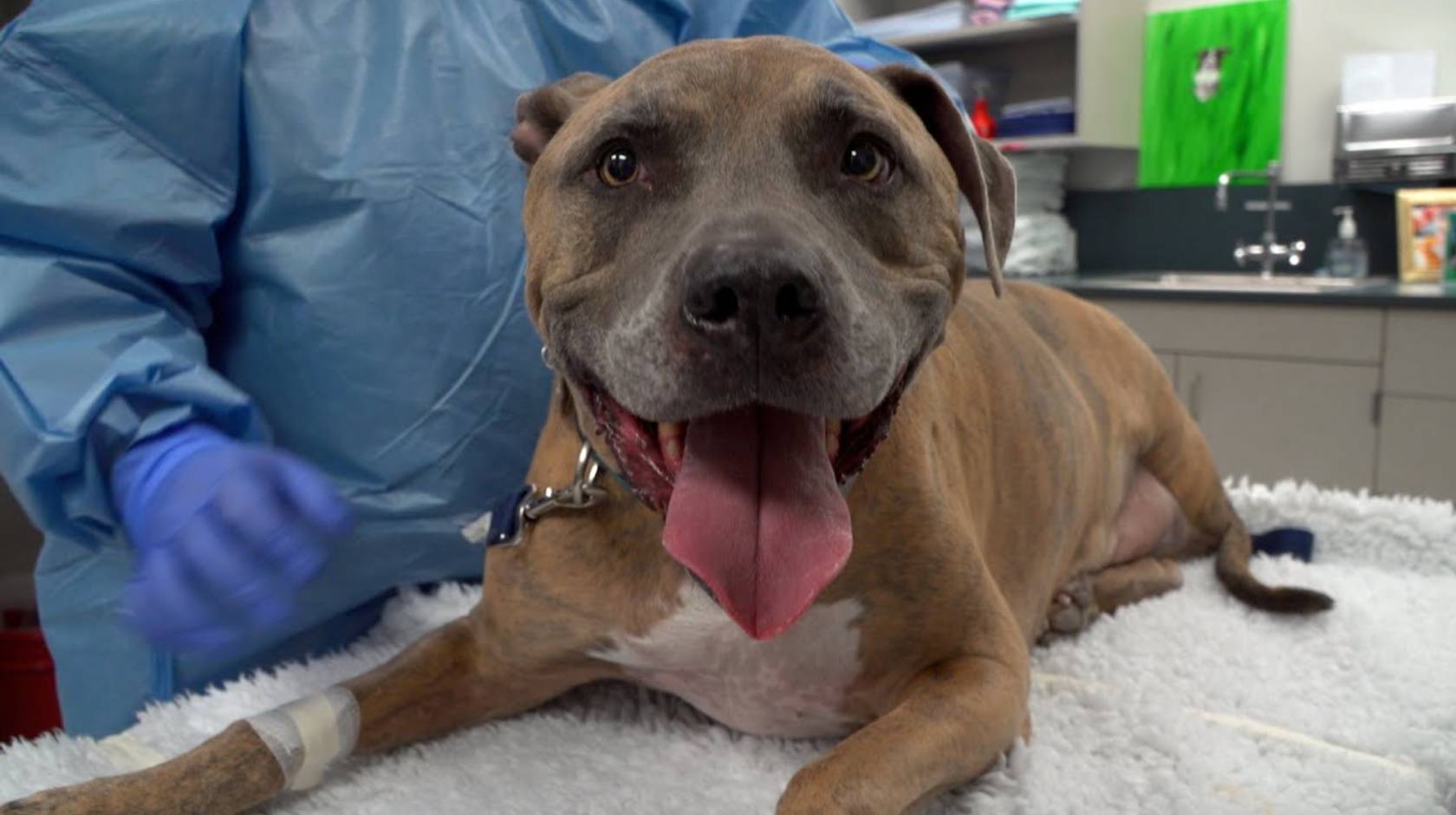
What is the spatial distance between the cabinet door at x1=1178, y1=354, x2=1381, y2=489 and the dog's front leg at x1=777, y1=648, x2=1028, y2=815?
2523 millimetres

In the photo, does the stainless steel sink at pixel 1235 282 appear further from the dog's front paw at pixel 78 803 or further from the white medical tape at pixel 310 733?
the dog's front paw at pixel 78 803

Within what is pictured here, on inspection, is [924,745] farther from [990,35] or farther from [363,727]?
[990,35]

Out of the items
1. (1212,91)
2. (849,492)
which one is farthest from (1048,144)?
(849,492)

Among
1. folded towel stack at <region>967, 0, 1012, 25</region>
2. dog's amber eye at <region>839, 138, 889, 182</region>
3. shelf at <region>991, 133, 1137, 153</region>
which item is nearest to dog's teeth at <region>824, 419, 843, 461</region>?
dog's amber eye at <region>839, 138, 889, 182</region>

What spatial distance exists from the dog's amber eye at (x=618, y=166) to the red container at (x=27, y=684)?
201 centimetres

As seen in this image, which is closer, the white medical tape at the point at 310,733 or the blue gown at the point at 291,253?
the white medical tape at the point at 310,733

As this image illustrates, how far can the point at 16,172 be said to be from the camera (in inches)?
51.1

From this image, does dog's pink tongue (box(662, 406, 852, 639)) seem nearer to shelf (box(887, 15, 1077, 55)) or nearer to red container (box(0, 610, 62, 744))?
red container (box(0, 610, 62, 744))

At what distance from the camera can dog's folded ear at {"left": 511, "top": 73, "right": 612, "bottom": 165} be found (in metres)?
1.26

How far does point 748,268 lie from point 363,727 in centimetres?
65

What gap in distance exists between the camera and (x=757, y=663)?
1.16 metres

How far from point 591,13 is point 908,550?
39.4 inches

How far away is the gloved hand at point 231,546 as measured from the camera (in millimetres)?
1006

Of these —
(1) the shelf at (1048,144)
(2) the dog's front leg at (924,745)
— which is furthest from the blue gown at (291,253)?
(1) the shelf at (1048,144)
